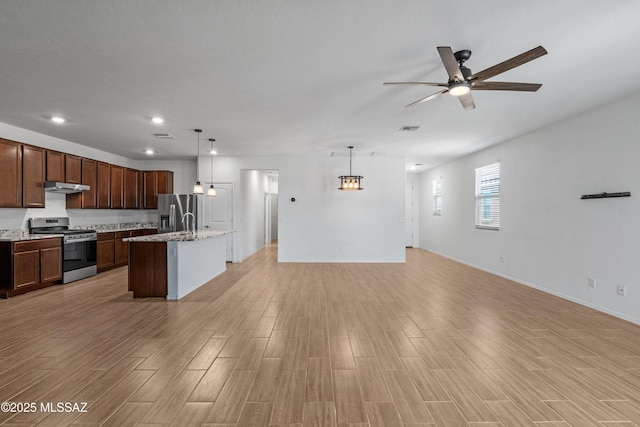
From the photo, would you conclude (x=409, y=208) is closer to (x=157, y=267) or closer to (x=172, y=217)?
(x=172, y=217)

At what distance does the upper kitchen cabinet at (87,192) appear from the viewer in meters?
5.85

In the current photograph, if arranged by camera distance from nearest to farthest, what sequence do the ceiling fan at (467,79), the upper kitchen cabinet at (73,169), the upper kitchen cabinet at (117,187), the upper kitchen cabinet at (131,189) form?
the ceiling fan at (467,79)
the upper kitchen cabinet at (73,169)
the upper kitchen cabinet at (117,187)
the upper kitchen cabinet at (131,189)

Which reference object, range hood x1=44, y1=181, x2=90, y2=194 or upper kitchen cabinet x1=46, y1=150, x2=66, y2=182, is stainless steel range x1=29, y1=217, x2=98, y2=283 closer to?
range hood x1=44, y1=181, x2=90, y2=194

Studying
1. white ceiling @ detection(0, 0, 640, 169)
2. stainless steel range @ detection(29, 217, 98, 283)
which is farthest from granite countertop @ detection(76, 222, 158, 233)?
white ceiling @ detection(0, 0, 640, 169)

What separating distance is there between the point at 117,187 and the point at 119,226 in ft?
3.18

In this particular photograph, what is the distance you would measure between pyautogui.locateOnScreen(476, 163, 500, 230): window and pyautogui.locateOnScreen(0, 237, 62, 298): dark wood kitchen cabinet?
8.44m

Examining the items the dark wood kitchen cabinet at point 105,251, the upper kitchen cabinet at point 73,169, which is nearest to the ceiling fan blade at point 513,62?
the upper kitchen cabinet at point 73,169

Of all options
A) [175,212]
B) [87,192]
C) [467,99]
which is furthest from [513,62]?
[87,192]

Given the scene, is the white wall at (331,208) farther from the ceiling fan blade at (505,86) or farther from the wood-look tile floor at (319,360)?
the ceiling fan blade at (505,86)

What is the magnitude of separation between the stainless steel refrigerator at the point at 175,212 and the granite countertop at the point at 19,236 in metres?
2.24

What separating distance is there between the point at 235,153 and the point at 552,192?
253 inches

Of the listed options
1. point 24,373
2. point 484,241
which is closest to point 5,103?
point 24,373

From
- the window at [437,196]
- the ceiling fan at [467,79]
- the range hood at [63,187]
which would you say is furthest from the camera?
the window at [437,196]

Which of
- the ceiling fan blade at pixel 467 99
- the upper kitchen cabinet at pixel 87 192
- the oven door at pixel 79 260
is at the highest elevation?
the ceiling fan blade at pixel 467 99
